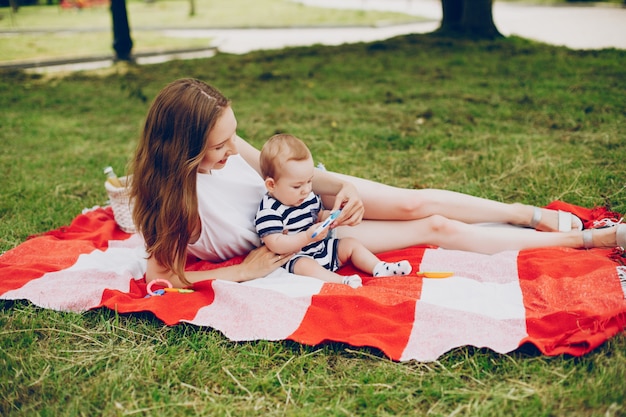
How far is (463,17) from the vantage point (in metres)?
9.85

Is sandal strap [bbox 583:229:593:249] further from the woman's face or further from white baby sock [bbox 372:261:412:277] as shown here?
the woman's face

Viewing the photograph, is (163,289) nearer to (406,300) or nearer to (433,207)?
(406,300)

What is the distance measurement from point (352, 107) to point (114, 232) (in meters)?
3.43

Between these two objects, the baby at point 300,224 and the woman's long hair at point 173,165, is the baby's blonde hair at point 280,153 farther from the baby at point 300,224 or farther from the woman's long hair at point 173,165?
the woman's long hair at point 173,165

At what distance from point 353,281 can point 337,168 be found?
1.97m

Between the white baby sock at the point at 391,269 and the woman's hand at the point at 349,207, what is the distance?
10.4 inches

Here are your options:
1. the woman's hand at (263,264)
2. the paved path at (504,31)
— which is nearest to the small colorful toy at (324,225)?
the woman's hand at (263,264)

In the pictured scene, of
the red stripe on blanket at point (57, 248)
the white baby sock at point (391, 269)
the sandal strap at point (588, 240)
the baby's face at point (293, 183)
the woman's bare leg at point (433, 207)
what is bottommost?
the red stripe on blanket at point (57, 248)

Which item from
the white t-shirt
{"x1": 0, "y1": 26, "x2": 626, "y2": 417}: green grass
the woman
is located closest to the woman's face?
the woman

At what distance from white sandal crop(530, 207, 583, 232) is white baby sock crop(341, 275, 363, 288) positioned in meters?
1.13

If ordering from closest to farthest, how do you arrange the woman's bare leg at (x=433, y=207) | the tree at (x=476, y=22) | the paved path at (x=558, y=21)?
the woman's bare leg at (x=433, y=207) → the tree at (x=476, y=22) → the paved path at (x=558, y=21)

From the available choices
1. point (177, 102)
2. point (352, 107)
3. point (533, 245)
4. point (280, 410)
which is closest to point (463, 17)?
point (352, 107)

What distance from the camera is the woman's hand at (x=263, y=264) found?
117 inches

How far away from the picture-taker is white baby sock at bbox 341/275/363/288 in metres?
2.89
